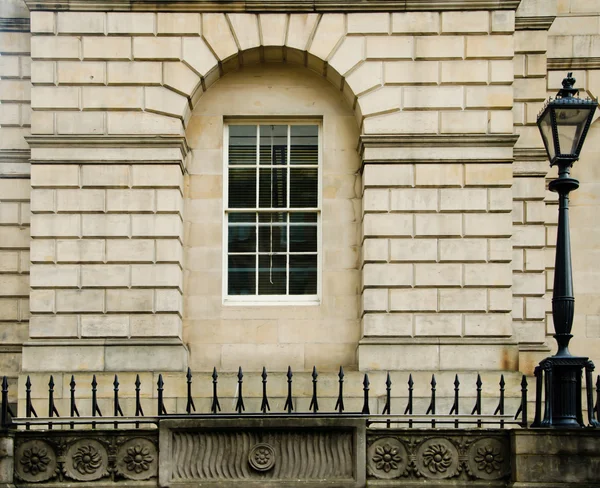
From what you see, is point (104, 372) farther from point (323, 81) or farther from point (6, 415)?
point (323, 81)

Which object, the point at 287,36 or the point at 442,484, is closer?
the point at 442,484

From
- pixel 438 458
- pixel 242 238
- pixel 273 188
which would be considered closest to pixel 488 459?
pixel 438 458

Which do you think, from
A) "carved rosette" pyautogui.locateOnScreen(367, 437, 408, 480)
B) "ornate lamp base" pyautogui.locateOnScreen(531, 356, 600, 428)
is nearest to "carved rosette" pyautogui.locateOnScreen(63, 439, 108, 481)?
"carved rosette" pyautogui.locateOnScreen(367, 437, 408, 480)

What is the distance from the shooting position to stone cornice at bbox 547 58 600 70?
62.7 ft

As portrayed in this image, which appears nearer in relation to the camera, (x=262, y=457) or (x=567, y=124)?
(x=567, y=124)

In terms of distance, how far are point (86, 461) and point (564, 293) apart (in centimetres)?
626

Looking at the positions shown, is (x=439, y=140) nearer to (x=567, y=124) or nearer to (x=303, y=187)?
(x=303, y=187)

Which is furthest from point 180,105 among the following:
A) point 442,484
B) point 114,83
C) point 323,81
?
point 442,484

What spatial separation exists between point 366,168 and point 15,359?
666cm

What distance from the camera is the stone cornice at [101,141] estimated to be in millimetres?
17641

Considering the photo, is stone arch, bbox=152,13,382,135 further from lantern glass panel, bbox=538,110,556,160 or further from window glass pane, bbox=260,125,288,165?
lantern glass panel, bbox=538,110,556,160

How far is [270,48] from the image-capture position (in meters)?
18.1

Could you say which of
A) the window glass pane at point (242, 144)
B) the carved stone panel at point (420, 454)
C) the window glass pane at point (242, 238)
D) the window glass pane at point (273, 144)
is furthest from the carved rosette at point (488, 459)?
the window glass pane at point (242, 144)

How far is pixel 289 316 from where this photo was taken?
59.1 ft
